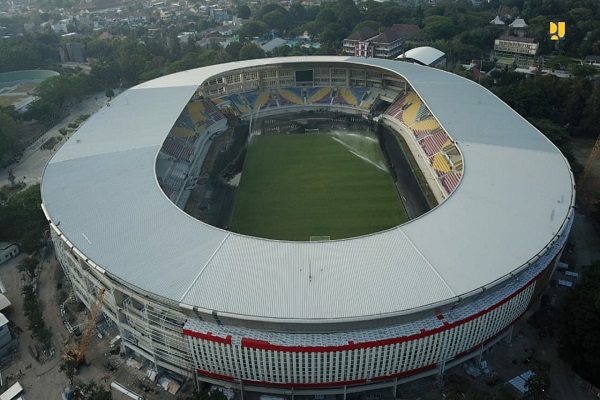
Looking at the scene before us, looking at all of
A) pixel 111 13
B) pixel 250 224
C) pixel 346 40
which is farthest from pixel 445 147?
pixel 111 13

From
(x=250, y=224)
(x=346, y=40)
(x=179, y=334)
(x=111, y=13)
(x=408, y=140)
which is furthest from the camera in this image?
(x=111, y=13)

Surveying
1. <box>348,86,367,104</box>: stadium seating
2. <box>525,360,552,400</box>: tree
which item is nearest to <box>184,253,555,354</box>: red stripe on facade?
<box>525,360,552,400</box>: tree

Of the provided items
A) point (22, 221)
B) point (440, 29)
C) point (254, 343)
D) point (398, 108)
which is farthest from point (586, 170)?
point (440, 29)

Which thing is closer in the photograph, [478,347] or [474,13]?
[478,347]

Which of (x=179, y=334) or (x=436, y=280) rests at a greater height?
(x=436, y=280)

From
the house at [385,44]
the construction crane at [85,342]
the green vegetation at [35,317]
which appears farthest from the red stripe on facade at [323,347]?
the house at [385,44]

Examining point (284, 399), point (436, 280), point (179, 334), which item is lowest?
point (284, 399)

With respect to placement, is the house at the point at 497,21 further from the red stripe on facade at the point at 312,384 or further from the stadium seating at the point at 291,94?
the red stripe on facade at the point at 312,384

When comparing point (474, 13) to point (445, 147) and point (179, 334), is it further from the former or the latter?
point (179, 334)

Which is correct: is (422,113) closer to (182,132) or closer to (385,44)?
(182,132)
